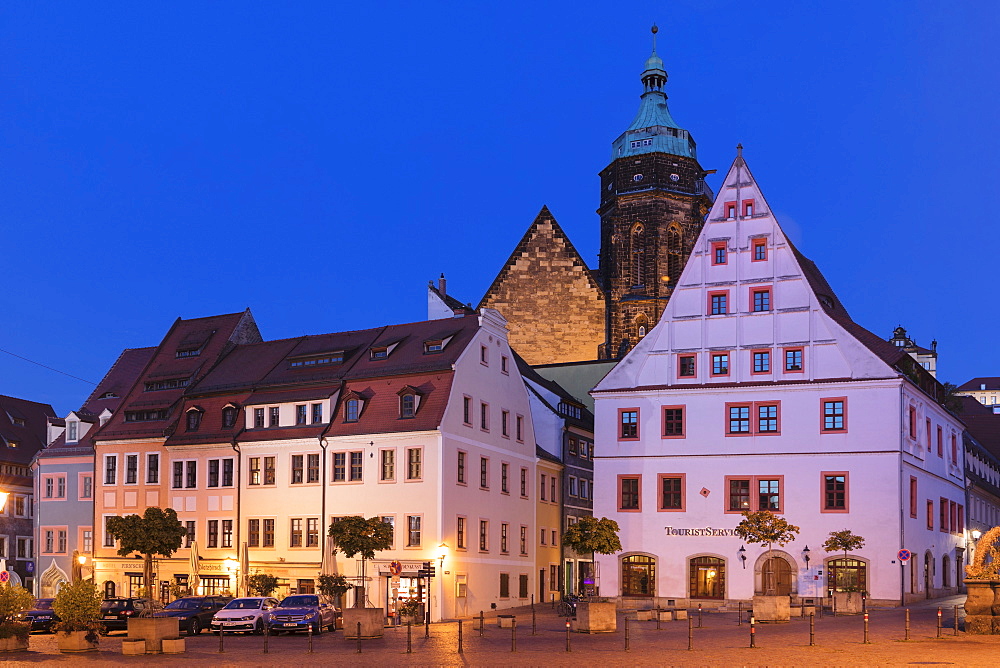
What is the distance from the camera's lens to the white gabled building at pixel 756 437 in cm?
5600

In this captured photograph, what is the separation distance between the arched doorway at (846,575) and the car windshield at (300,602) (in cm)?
2360

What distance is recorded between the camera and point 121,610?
154ft

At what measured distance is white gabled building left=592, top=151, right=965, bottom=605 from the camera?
56000 millimetres

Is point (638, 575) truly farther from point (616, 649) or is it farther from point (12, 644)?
point (12, 644)

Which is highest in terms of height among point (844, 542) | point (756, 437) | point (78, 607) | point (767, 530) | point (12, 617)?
point (756, 437)

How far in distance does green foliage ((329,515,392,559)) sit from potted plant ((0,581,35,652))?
17.7 metres

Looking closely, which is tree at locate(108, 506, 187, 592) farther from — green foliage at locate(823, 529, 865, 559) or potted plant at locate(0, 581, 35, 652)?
green foliage at locate(823, 529, 865, 559)

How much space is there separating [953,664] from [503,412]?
35.6 metres

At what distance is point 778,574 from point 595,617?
18.4m

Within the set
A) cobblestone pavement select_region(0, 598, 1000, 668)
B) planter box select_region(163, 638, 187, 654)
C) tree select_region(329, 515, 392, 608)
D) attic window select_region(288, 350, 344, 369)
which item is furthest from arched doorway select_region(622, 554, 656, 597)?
planter box select_region(163, 638, 187, 654)

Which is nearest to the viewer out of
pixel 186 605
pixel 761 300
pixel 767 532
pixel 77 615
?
pixel 77 615

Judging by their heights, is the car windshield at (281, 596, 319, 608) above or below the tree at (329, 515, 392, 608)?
below

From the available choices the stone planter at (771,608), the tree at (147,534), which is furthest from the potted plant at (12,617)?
the stone planter at (771,608)

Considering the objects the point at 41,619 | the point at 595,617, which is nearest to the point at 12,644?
the point at 41,619
